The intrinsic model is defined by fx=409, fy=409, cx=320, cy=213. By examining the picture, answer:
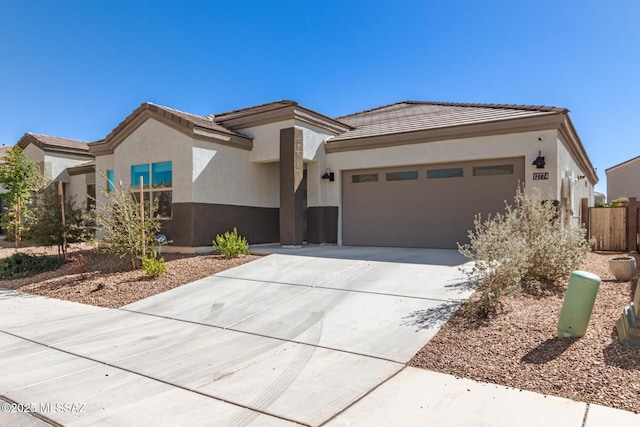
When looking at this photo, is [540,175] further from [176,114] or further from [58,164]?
[58,164]

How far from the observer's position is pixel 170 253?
12.6 meters

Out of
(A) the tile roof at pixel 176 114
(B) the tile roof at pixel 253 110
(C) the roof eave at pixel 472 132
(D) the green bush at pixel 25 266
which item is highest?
(B) the tile roof at pixel 253 110

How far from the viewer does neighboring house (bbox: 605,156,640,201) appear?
35.3 meters

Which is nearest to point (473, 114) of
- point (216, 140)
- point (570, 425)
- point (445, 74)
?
point (445, 74)

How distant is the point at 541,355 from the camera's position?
4.47 metres

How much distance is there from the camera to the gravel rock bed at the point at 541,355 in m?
3.76

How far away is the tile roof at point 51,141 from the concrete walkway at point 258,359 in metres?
14.7

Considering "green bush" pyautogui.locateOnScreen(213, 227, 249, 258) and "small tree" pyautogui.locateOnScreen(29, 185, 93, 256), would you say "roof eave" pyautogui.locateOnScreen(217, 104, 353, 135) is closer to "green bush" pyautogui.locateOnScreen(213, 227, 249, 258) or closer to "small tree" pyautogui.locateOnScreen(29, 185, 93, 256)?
"green bush" pyautogui.locateOnScreen(213, 227, 249, 258)

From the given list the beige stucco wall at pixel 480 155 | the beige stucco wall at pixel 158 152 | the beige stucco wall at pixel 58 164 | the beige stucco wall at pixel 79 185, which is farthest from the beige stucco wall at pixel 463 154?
the beige stucco wall at pixel 58 164

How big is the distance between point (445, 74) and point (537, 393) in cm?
1310

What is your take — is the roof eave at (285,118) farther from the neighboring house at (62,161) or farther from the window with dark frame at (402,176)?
the neighboring house at (62,161)

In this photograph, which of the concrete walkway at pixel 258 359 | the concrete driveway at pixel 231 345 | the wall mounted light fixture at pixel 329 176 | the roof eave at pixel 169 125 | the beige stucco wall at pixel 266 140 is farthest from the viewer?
the wall mounted light fixture at pixel 329 176

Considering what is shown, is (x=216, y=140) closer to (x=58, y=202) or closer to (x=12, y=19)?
(x=58, y=202)

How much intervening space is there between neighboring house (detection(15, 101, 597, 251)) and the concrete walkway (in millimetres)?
4209
